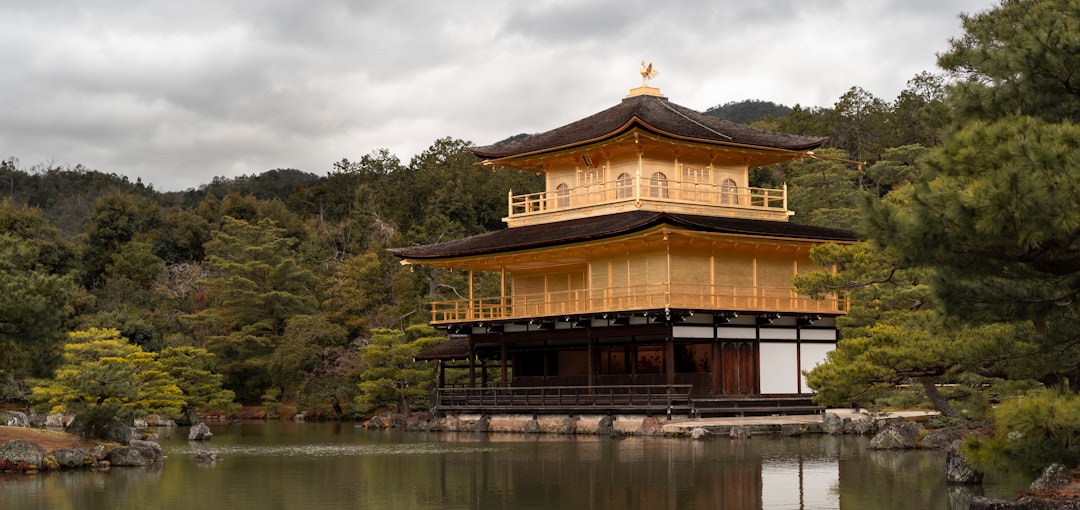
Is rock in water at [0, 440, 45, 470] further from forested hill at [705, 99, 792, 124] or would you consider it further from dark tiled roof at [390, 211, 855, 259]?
forested hill at [705, 99, 792, 124]

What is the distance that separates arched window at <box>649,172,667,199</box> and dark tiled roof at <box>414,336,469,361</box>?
8.17 metres

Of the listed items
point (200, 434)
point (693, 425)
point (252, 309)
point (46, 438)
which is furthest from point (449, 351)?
point (46, 438)

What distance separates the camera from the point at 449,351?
4106cm

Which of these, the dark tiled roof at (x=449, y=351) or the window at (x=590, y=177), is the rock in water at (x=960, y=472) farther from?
the dark tiled roof at (x=449, y=351)

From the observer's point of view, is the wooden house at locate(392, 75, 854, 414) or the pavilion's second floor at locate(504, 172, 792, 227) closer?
the wooden house at locate(392, 75, 854, 414)

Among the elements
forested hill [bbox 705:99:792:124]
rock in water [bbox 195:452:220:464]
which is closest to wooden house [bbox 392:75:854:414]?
rock in water [bbox 195:452:220:464]

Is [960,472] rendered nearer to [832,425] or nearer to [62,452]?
[832,425]

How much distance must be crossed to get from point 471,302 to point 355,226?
3259 cm

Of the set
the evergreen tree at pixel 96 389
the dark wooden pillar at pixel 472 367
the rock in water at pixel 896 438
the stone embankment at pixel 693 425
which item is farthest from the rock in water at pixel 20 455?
the dark wooden pillar at pixel 472 367

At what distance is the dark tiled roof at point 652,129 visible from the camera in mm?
38031

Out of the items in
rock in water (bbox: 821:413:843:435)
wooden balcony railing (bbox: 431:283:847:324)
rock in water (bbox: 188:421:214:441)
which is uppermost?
wooden balcony railing (bbox: 431:283:847:324)

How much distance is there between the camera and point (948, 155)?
1192cm

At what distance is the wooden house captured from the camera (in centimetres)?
3469

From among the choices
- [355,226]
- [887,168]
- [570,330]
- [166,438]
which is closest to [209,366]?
[166,438]
